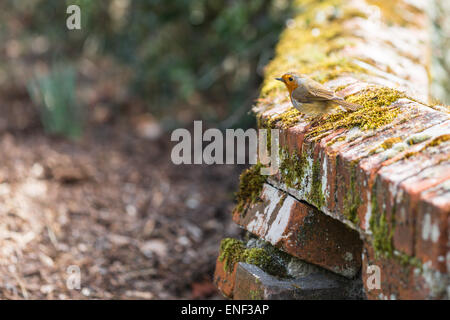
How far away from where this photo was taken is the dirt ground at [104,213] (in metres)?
2.53

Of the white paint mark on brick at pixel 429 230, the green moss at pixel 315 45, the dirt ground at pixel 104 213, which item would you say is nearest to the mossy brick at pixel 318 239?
the white paint mark on brick at pixel 429 230

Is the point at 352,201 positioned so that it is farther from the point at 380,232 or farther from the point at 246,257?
the point at 246,257

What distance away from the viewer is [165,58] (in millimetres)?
4836

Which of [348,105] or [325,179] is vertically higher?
[348,105]

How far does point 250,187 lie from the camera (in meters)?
1.94

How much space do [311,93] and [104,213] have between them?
2.14 meters

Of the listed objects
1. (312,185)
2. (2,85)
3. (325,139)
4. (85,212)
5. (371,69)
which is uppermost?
(2,85)

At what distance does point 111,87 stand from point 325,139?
4.59 meters

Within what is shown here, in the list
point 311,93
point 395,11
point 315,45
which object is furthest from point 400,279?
point 395,11

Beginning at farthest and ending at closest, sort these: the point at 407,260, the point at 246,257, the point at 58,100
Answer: the point at 58,100 < the point at 246,257 < the point at 407,260

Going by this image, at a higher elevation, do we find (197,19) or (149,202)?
(197,19)

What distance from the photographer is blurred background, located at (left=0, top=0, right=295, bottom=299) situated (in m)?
2.71
